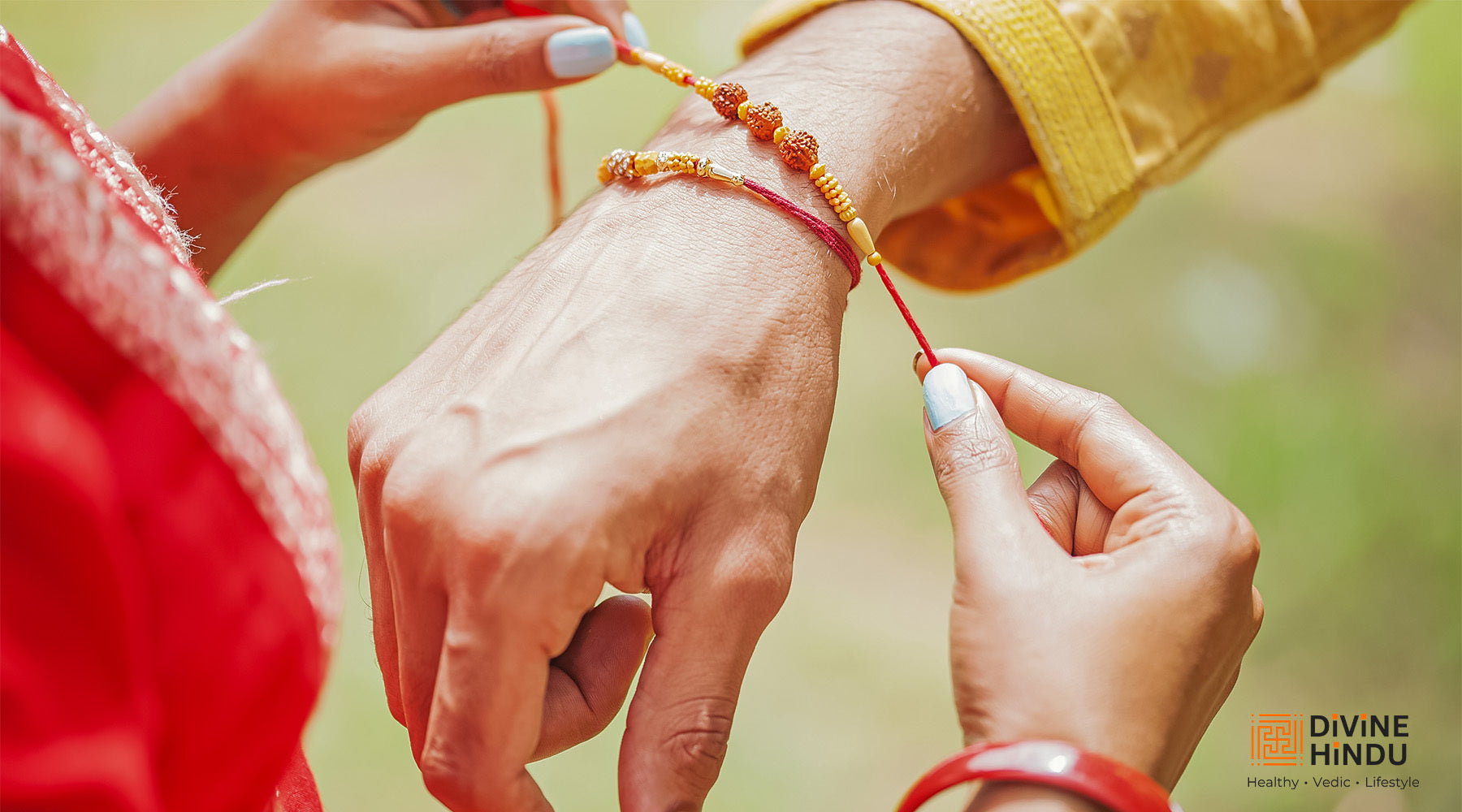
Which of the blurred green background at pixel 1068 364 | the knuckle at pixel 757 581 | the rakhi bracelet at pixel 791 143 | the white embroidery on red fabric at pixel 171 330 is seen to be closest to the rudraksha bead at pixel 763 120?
the rakhi bracelet at pixel 791 143

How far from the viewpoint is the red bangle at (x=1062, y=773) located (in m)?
0.56

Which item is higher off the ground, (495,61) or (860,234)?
(495,61)

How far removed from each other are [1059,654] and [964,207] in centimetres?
59

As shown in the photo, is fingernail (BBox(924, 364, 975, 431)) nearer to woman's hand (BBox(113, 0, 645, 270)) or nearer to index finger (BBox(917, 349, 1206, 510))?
index finger (BBox(917, 349, 1206, 510))

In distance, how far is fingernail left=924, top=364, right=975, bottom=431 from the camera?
746mm

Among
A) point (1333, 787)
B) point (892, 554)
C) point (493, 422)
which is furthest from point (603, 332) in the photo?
point (1333, 787)

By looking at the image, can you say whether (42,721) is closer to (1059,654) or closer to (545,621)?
(545,621)

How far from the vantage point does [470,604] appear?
2.00 ft

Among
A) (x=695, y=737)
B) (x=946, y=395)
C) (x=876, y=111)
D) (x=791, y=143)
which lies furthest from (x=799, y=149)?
(x=695, y=737)

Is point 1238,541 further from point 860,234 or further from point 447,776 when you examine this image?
point 447,776

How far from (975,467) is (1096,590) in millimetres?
124

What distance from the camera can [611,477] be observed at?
24.9 inches

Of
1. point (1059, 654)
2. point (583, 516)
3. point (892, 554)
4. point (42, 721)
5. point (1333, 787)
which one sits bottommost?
point (1333, 787)

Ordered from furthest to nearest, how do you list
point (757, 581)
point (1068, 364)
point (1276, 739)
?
point (1068, 364), point (1276, 739), point (757, 581)
